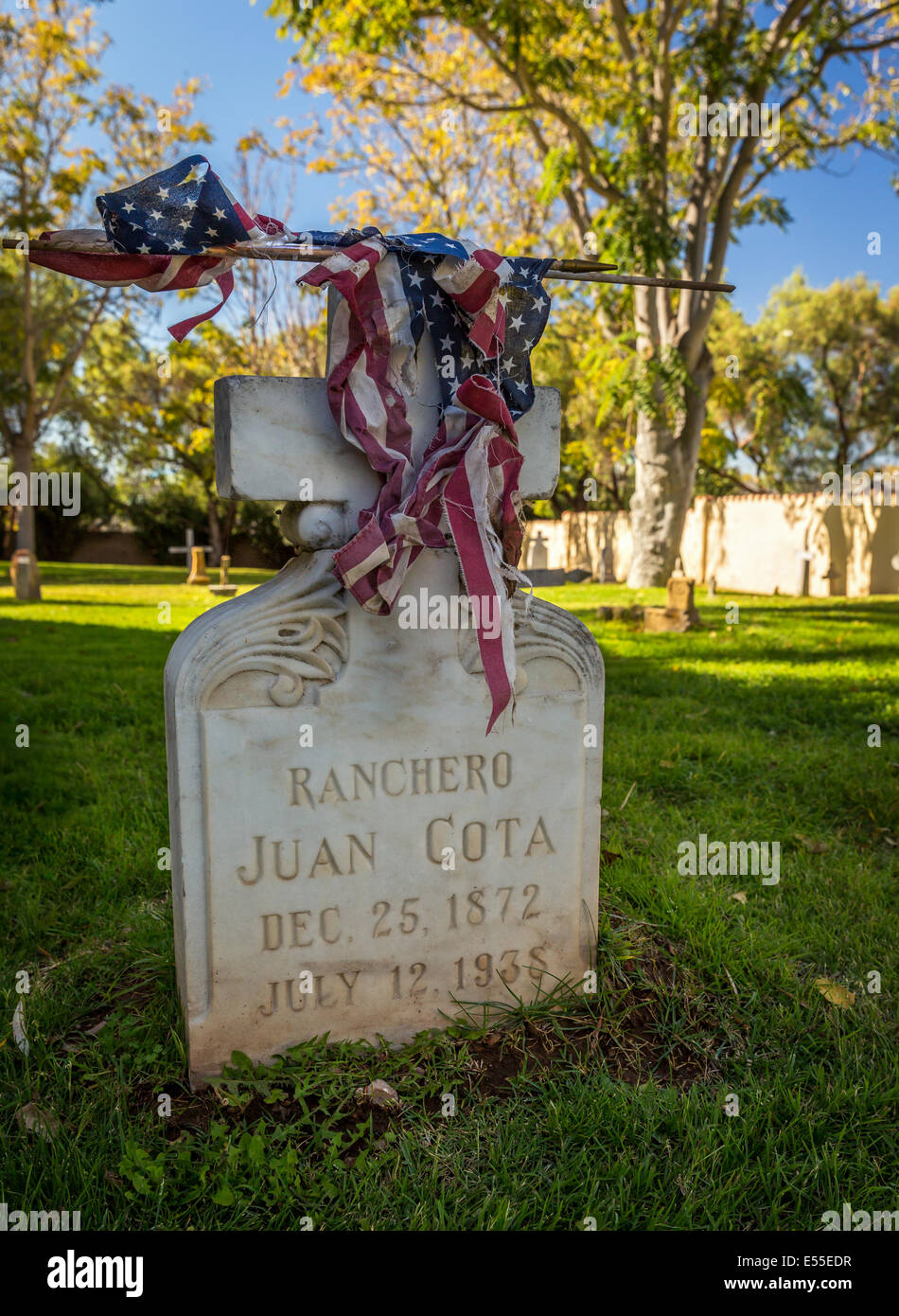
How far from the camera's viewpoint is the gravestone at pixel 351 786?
2240 millimetres

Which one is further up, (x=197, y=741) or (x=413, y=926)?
(x=197, y=741)

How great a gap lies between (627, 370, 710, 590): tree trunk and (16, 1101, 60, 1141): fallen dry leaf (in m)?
10.6

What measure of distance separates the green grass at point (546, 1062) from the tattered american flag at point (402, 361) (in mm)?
1037

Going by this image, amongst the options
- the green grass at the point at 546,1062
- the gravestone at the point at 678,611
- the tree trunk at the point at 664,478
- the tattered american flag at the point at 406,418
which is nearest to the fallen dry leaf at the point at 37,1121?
the green grass at the point at 546,1062

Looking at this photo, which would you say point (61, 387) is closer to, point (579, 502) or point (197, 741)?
point (197, 741)

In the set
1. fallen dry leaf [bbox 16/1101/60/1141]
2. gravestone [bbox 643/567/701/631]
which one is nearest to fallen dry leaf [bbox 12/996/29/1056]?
fallen dry leaf [bbox 16/1101/60/1141]

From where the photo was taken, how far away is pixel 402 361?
2.30m

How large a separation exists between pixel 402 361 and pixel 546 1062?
1.94 meters

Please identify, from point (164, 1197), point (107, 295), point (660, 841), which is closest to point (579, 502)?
point (107, 295)

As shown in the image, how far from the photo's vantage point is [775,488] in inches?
1126

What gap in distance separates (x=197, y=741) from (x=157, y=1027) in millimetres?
879

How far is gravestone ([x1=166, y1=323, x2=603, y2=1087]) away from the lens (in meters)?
2.24

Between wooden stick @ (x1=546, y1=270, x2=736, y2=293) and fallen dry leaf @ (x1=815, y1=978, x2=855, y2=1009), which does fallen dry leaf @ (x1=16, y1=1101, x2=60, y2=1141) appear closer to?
fallen dry leaf @ (x1=815, y1=978, x2=855, y2=1009)

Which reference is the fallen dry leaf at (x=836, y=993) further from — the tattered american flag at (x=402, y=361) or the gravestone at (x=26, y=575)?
the gravestone at (x=26, y=575)
